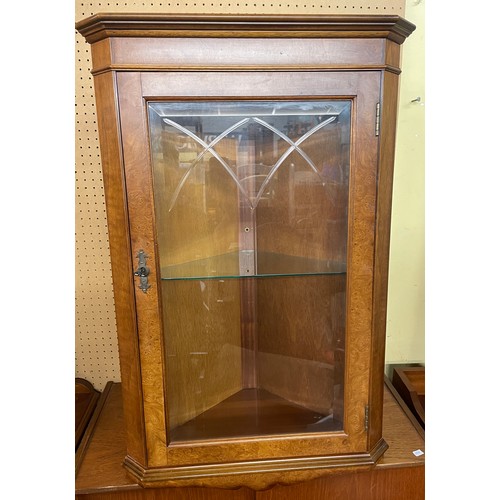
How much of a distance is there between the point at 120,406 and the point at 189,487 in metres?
0.30

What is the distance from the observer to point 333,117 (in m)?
0.65

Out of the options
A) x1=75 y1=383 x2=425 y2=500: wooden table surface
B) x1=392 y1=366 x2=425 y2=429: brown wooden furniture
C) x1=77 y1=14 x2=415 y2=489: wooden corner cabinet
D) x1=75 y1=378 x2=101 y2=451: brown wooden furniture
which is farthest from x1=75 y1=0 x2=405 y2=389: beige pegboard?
x1=392 y1=366 x2=425 y2=429: brown wooden furniture

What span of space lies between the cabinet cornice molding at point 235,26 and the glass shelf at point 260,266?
0.38 m

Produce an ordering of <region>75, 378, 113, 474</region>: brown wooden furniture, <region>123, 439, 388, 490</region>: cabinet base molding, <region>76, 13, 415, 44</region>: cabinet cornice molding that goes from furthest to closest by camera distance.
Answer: <region>75, 378, 113, 474</region>: brown wooden furniture, <region>123, 439, 388, 490</region>: cabinet base molding, <region>76, 13, 415, 44</region>: cabinet cornice molding

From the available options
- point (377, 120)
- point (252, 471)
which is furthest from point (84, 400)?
point (377, 120)

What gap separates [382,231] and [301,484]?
0.56 m

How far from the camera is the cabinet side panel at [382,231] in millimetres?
642

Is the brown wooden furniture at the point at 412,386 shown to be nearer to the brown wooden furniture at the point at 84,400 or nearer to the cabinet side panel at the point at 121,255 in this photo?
the cabinet side panel at the point at 121,255

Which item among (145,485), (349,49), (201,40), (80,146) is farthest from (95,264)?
(349,49)

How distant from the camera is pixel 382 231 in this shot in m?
0.67

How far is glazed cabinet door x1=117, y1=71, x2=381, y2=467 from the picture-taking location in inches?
24.7

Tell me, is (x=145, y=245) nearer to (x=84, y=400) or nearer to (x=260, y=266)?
(x=260, y=266)

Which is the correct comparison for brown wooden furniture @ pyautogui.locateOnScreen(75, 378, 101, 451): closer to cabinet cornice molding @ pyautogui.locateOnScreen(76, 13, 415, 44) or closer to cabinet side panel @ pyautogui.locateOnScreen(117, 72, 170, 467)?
cabinet side panel @ pyautogui.locateOnScreen(117, 72, 170, 467)

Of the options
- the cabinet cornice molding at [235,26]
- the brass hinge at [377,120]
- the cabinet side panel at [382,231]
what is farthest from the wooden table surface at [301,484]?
the cabinet cornice molding at [235,26]
